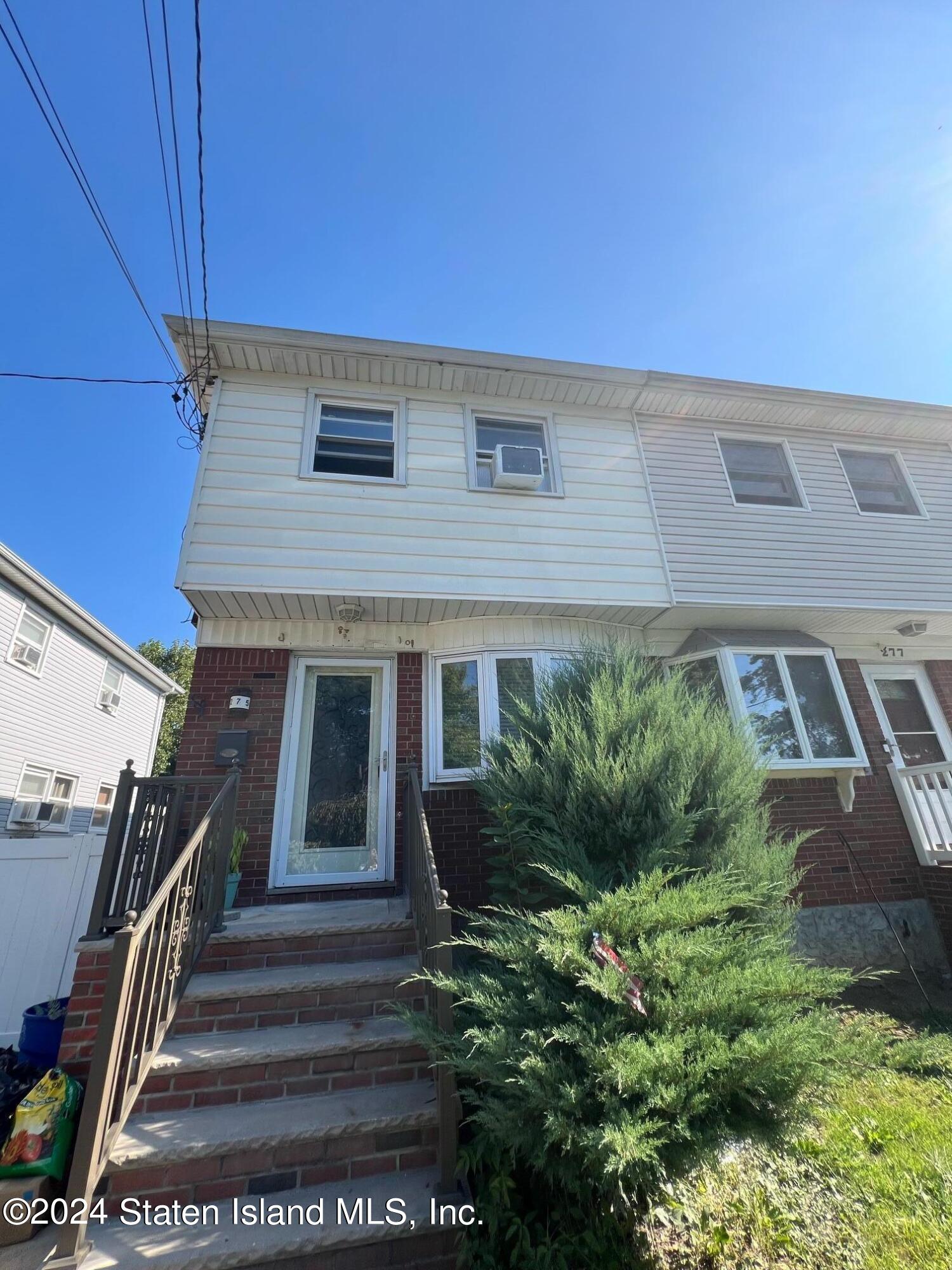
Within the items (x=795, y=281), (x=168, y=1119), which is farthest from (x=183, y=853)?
(x=795, y=281)

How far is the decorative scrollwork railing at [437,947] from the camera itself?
8.06ft

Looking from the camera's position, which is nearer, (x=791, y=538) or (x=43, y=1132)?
(x=43, y=1132)

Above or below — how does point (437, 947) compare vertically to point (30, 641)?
below

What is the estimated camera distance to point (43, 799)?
987 centimetres

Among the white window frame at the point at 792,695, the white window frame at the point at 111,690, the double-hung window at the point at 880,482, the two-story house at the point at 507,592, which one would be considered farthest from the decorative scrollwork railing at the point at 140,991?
the white window frame at the point at 111,690

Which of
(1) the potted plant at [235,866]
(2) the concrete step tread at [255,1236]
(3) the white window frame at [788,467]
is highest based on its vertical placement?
(3) the white window frame at [788,467]

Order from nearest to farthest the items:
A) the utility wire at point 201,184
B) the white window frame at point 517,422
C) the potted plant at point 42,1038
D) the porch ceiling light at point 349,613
→ the potted plant at point 42,1038 < the utility wire at point 201,184 < the porch ceiling light at point 349,613 < the white window frame at point 517,422

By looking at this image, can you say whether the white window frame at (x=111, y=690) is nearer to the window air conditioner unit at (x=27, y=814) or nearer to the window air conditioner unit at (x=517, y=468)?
the window air conditioner unit at (x=27, y=814)

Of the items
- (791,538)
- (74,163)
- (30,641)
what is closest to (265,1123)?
(791,538)

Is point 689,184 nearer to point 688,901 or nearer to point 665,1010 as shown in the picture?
point 688,901

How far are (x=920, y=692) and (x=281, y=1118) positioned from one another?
853 centimetres

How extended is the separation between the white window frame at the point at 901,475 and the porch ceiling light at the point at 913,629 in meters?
1.44

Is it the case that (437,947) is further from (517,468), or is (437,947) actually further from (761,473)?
(761,473)

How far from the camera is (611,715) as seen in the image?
3857mm
